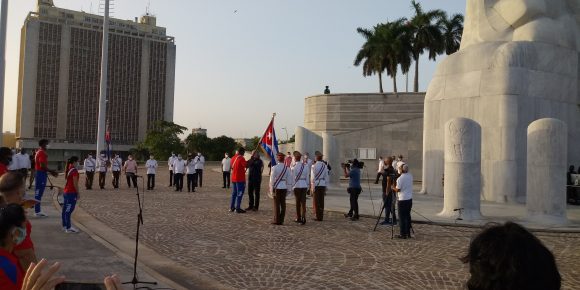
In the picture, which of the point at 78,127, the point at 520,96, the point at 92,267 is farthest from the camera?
the point at 78,127

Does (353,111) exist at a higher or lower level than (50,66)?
lower

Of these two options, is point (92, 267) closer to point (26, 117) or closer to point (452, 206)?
point (452, 206)

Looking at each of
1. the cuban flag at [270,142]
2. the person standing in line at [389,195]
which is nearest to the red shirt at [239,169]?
the cuban flag at [270,142]

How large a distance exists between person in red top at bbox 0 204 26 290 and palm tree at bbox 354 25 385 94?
4830 cm

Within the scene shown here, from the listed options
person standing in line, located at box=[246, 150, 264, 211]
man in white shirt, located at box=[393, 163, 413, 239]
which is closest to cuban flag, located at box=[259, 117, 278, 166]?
person standing in line, located at box=[246, 150, 264, 211]

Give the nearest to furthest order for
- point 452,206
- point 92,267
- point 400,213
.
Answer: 1. point 92,267
2. point 400,213
3. point 452,206

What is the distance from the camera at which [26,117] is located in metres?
106

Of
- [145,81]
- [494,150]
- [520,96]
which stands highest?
[145,81]

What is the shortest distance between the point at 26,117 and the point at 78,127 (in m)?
11.1

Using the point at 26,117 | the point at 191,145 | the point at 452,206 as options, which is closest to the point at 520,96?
the point at 452,206

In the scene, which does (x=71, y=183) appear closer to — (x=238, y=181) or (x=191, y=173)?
(x=238, y=181)

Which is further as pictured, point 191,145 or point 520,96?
point 191,145

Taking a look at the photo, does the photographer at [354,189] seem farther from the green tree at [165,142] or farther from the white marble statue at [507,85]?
the green tree at [165,142]

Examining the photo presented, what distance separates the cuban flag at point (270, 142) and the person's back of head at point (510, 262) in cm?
1449
